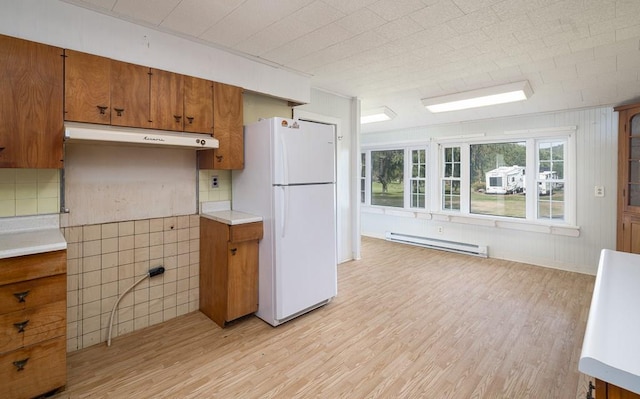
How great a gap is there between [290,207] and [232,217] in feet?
1.73

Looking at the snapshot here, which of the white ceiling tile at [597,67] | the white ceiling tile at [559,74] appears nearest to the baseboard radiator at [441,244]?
the white ceiling tile at [559,74]

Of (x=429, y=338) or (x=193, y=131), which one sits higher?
(x=193, y=131)

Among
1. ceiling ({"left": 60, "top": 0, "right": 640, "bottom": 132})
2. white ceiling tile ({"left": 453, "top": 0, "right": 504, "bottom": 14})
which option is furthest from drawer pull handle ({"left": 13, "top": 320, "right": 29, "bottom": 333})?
white ceiling tile ({"left": 453, "top": 0, "right": 504, "bottom": 14})

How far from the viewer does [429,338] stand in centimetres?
260

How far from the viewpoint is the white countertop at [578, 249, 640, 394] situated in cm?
75

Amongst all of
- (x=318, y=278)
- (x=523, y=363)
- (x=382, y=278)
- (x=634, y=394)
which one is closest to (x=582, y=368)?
(x=634, y=394)

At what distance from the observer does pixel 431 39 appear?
269 cm

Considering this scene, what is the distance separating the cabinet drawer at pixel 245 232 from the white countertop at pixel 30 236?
1110 mm

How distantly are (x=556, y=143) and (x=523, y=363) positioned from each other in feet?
12.1

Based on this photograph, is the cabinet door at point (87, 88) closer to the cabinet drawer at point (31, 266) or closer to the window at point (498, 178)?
the cabinet drawer at point (31, 266)

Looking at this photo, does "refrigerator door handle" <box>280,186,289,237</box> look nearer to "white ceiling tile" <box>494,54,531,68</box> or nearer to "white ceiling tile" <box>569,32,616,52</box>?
"white ceiling tile" <box>494,54,531,68</box>

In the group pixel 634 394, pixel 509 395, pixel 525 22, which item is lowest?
pixel 509 395

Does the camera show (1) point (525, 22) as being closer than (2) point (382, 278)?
Yes

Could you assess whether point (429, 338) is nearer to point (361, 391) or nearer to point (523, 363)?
point (523, 363)
